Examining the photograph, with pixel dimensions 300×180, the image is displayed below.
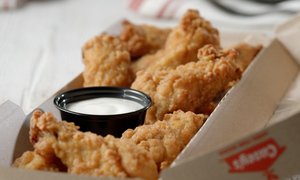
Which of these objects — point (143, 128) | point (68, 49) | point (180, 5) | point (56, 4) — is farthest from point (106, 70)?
point (56, 4)

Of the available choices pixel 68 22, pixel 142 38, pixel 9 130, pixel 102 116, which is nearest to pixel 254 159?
pixel 102 116

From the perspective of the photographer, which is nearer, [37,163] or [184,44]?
[37,163]

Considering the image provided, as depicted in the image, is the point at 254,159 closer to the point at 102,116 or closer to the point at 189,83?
the point at 102,116

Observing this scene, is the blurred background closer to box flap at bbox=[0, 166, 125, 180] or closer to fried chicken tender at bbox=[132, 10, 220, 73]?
fried chicken tender at bbox=[132, 10, 220, 73]

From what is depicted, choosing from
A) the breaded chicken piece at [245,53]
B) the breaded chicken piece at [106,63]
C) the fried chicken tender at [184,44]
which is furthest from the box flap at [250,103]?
the breaded chicken piece at [106,63]

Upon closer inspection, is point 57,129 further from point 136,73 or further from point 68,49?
point 68,49

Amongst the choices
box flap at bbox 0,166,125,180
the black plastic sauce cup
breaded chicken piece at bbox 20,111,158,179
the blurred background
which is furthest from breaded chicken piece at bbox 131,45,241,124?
the blurred background

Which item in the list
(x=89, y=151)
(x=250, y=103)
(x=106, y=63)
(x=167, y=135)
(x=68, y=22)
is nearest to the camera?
(x=89, y=151)
